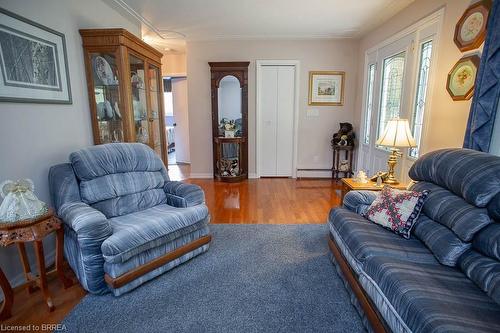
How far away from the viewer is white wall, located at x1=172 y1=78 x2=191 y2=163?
590cm

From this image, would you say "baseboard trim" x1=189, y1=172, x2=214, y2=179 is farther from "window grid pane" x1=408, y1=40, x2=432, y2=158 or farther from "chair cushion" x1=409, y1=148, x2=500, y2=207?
"chair cushion" x1=409, y1=148, x2=500, y2=207

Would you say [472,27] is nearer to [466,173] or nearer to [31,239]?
[466,173]

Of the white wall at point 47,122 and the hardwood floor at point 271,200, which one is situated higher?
the white wall at point 47,122

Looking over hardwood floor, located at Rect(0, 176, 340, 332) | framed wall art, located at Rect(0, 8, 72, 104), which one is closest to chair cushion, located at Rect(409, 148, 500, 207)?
hardwood floor, located at Rect(0, 176, 340, 332)

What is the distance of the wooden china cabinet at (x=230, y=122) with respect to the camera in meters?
4.61

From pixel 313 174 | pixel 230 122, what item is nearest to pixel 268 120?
pixel 230 122

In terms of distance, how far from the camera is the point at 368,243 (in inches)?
63.2

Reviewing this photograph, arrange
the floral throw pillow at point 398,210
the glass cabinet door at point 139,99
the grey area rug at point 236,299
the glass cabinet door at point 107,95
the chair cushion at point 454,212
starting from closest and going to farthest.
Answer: the chair cushion at point 454,212 < the grey area rug at point 236,299 < the floral throw pillow at point 398,210 < the glass cabinet door at point 107,95 < the glass cabinet door at point 139,99

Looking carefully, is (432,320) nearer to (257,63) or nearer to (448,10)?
(448,10)

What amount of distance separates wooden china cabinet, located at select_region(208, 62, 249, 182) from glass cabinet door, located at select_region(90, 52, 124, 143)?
203 cm

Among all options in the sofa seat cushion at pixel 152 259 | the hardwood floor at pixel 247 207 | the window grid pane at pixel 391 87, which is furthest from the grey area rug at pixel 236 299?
the window grid pane at pixel 391 87

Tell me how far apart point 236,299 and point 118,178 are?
55.6 inches

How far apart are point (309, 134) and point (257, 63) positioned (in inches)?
63.2

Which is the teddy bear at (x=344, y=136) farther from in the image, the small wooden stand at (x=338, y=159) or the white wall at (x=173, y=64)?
the white wall at (x=173, y=64)
